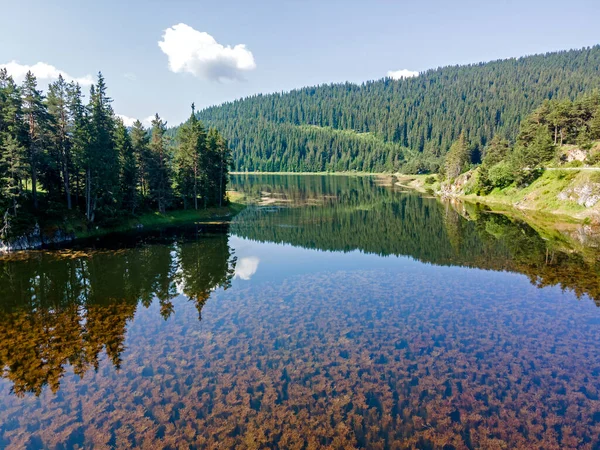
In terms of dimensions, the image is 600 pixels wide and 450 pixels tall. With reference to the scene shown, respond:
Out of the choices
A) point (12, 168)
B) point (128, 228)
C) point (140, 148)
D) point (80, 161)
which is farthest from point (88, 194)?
point (140, 148)

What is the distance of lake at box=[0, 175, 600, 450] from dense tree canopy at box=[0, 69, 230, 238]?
1069 cm

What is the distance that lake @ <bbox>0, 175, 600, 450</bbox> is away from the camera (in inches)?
560

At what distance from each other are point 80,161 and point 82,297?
1136 inches

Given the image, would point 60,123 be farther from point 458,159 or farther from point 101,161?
point 458,159

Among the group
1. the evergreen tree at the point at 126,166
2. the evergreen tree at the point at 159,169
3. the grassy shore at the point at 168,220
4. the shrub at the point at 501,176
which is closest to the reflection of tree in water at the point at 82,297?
the grassy shore at the point at 168,220

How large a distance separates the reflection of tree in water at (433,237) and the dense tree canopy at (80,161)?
1684cm

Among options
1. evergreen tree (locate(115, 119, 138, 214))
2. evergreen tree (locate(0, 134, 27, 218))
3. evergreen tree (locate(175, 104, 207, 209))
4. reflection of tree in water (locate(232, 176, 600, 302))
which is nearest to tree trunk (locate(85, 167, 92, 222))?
evergreen tree (locate(115, 119, 138, 214))

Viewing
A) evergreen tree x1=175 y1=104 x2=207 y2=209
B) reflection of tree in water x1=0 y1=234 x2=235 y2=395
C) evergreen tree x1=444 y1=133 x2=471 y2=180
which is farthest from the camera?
evergreen tree x1=444 y1=133 x2=471 y2=180

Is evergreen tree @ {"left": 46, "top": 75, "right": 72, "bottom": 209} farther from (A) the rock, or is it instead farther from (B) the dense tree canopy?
(A) the rock

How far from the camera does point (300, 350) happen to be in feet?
67.5

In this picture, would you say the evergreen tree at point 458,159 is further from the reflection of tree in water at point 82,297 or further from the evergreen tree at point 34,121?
the evergreen tree at point 34,121

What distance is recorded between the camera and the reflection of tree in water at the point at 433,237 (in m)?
36.4

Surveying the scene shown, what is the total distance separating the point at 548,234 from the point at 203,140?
211 feet

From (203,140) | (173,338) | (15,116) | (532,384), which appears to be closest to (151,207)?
(203,140)
